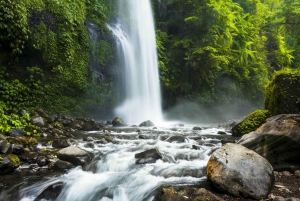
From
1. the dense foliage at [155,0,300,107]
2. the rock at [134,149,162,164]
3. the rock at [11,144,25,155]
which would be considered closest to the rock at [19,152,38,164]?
the rock at [11,144,25,155]

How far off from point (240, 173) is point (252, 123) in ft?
19.1

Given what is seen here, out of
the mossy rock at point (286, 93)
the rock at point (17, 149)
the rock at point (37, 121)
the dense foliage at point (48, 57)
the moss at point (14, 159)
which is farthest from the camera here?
the dense foliage at point (48, 57)

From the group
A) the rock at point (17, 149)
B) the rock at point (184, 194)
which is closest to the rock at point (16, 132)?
the rock at point (17, 149)

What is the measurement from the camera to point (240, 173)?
446cm

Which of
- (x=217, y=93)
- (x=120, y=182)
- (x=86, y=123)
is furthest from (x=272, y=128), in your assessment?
(x=217, y=93)

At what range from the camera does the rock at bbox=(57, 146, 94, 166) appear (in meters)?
6.09

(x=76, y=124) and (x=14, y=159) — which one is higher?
(x=76, y=124)

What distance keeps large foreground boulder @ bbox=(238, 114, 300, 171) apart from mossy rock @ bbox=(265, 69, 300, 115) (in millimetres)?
2705

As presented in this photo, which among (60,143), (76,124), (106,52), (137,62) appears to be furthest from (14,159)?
(137,62)

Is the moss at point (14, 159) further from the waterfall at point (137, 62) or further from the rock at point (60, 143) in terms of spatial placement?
the waterfall at point (137, 62)

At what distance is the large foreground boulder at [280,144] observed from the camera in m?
5.48

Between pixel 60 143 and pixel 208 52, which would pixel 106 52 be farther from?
pixel 60 143

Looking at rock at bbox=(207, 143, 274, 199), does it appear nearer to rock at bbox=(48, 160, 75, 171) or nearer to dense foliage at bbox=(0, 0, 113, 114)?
rock at bbox=(48, 160, 75, 171)

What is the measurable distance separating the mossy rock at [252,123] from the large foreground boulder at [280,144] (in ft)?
12.1
